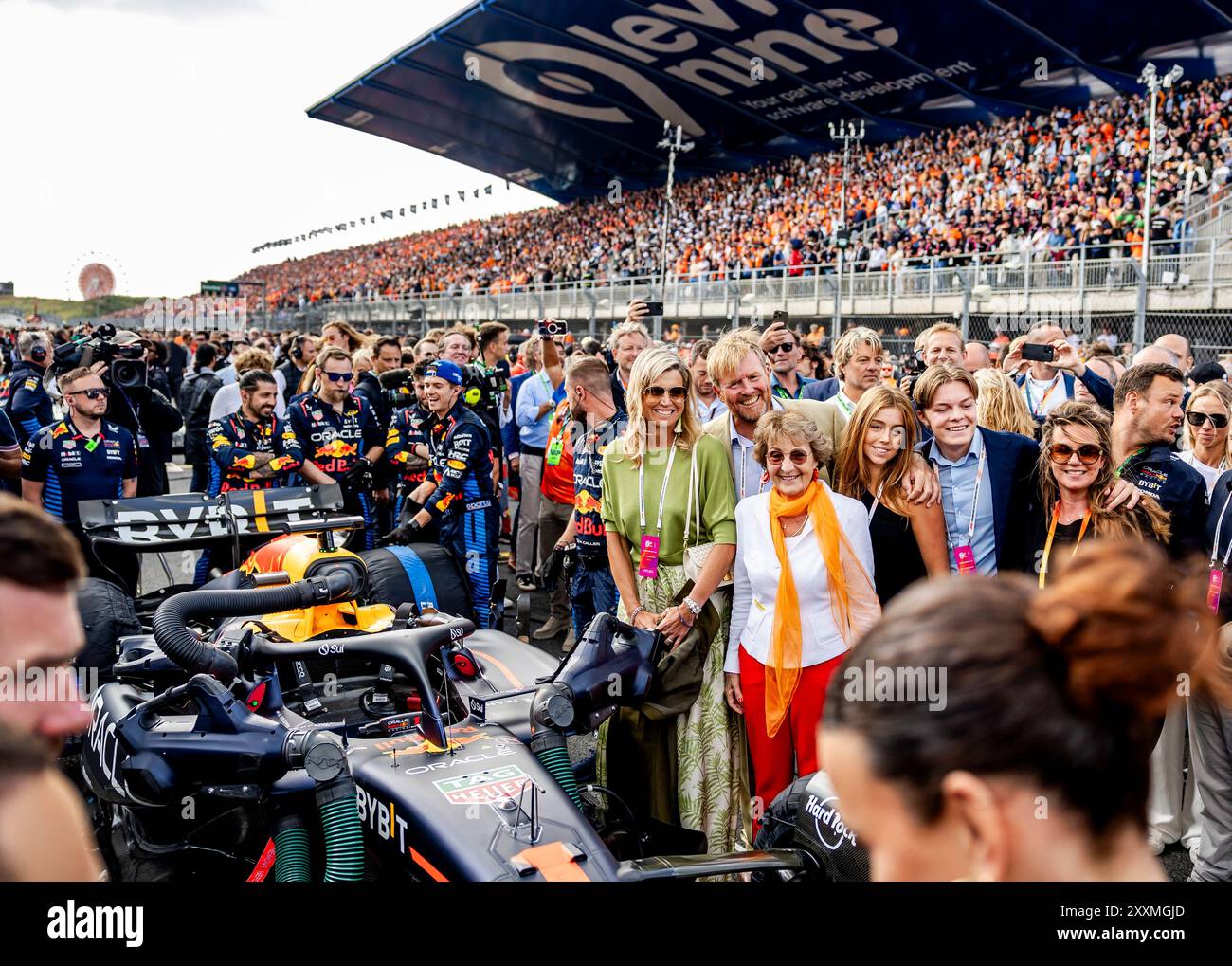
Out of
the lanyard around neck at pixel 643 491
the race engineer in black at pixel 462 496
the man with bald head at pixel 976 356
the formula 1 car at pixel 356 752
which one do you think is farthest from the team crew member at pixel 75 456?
the man with bald head at pixel 976 356

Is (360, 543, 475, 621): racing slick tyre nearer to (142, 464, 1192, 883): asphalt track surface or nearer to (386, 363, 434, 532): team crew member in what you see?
(142, 464, 1192, 883): asphalt track surface

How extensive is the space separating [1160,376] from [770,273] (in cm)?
2078

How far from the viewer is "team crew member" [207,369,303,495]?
20.4 feet

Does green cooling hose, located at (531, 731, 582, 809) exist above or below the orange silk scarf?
below

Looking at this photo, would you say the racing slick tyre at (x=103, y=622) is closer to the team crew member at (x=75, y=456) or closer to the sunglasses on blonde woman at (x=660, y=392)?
the team crew member at (x=75, y=456)

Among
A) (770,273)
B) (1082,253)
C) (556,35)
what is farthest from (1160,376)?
(556,35)

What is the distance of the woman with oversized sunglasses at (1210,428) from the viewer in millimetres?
3945

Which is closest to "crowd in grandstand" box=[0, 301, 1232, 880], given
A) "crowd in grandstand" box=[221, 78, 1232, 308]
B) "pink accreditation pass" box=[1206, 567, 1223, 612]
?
"pink accreditation pass" box=[1206, 567, 1223, 612]

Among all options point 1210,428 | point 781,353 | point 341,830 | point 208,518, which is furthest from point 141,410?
point 1210,428

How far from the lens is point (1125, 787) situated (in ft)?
3.13

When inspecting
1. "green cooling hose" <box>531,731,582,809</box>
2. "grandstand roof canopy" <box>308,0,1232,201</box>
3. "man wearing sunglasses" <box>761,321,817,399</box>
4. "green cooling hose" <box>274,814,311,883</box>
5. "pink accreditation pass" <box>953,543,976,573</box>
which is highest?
"grandstand roof canopy" <box>308,0,1232,201</box>

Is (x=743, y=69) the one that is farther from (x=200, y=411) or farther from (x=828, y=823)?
(x=828, y=823)

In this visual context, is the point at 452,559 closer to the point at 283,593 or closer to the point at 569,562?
the point at 569,562

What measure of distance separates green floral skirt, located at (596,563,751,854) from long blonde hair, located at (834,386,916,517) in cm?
68
